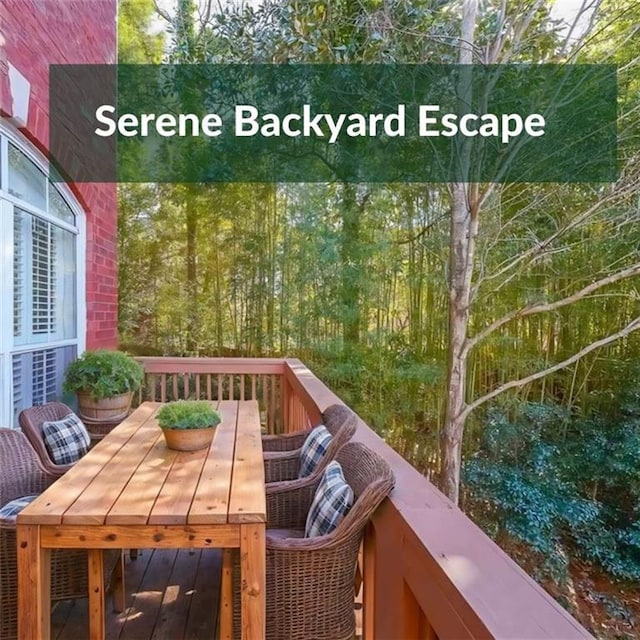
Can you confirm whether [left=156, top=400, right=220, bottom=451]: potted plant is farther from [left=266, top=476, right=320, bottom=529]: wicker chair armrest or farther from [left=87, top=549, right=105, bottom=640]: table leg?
[left=87, top=549, right=105, bottom=640]: table leg

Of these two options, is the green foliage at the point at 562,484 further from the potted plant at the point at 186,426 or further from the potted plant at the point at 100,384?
the potted plant at the point at 186,426

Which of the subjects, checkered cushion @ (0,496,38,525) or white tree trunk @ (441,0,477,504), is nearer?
checkered cushion @ (0,496,38,525)

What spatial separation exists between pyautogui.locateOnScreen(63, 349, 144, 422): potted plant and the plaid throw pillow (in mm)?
2484

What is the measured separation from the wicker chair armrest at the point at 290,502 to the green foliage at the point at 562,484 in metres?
Result: 4.71

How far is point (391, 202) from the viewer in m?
6.76

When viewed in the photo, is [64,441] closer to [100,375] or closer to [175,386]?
[100,375]

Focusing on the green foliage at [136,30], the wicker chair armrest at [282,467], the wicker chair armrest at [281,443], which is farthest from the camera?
the green foliage at [136,30]

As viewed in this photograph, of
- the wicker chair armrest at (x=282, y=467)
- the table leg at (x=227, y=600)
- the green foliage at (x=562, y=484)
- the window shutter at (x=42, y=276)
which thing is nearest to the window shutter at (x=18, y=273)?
the window shutter at (x=42, y=276)

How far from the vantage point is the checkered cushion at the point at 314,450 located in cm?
211

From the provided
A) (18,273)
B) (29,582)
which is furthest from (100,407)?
(29,582)

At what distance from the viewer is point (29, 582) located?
1346 millimetres

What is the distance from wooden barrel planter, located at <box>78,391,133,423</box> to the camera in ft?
12.1

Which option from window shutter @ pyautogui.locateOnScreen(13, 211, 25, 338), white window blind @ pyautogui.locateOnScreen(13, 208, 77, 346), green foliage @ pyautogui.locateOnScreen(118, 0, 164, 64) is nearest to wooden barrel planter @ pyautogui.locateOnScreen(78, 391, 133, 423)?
white window blind @ pyautogui.locateOnScreen(13, 208, 77, 346)

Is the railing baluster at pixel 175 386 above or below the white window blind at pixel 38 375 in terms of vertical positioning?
below
